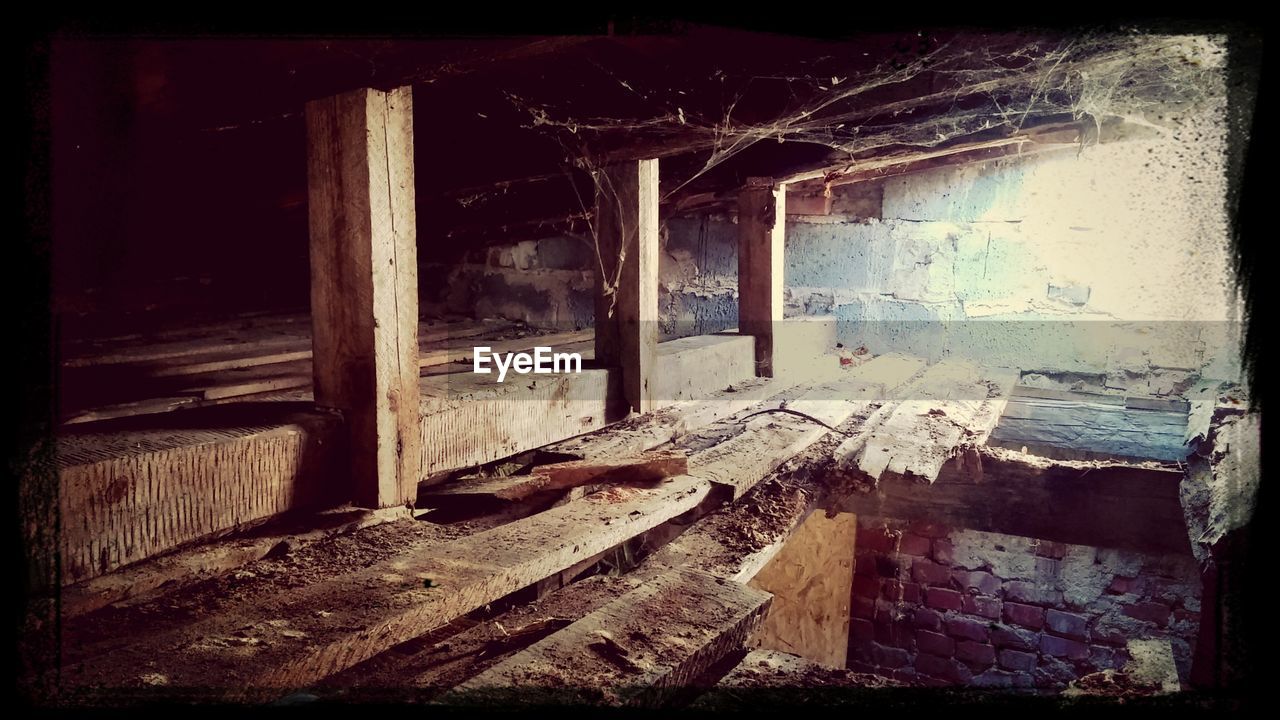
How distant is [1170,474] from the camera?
304 centimetres

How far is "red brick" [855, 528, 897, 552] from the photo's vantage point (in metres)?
4.24

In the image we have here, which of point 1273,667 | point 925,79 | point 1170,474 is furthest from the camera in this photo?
point 1170,474

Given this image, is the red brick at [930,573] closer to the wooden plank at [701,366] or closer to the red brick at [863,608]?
the red brick at [863,608]

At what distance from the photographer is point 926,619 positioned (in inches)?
163

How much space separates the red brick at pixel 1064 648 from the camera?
3.81 m

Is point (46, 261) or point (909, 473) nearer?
point (46, 261)

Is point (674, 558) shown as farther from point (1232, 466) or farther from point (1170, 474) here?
point (1170, 474)

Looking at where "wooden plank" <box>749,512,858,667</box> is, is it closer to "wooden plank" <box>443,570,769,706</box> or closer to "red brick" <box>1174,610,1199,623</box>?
"red brick" <box>1174,610,1199,623</box>

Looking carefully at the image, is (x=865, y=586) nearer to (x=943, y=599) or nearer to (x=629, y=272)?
(x=943, y=599)

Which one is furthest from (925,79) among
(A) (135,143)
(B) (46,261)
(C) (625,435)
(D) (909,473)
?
(A) (135,143)

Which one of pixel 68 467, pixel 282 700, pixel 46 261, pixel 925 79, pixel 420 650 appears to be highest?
pixel 925 79

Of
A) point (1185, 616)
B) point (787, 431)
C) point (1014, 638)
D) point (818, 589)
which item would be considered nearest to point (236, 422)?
point (787, 431)

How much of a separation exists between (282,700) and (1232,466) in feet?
9.99

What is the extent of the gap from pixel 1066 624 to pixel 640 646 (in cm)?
346
